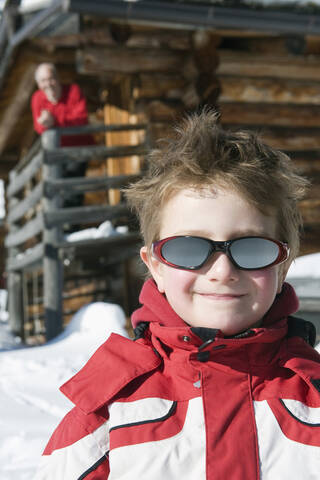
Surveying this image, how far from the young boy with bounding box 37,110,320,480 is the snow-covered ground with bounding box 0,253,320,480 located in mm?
1132

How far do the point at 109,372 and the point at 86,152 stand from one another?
Answer: 4.83 m

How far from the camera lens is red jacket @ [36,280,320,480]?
130 centimetres

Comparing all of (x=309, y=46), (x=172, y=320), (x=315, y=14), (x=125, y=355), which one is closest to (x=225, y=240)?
(x=172, y=320)

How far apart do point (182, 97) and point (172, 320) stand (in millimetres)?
5377

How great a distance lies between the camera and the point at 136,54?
6332 millimetres

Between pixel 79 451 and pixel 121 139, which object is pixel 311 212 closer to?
pixel 121 139

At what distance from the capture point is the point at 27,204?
266 inches

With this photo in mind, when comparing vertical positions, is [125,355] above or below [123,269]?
above

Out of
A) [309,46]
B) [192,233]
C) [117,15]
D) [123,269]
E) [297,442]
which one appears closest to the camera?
[297,442]

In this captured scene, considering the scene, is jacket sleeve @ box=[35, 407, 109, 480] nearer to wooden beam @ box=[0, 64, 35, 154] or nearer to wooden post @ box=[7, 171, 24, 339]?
wooden post @ box=[7, 171, 24, 339]

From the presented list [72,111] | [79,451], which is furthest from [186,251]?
[72,111]

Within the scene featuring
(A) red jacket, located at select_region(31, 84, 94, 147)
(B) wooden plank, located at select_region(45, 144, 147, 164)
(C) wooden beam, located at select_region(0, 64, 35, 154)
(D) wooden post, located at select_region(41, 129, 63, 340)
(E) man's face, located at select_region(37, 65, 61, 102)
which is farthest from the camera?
(C) wooden beam, located at select_region(0, 64, 35, 154)

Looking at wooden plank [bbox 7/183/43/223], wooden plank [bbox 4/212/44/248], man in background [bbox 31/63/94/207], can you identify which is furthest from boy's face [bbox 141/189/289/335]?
man in background [bbox 31/63/94/207]

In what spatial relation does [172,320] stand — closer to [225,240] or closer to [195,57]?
[225,240]
